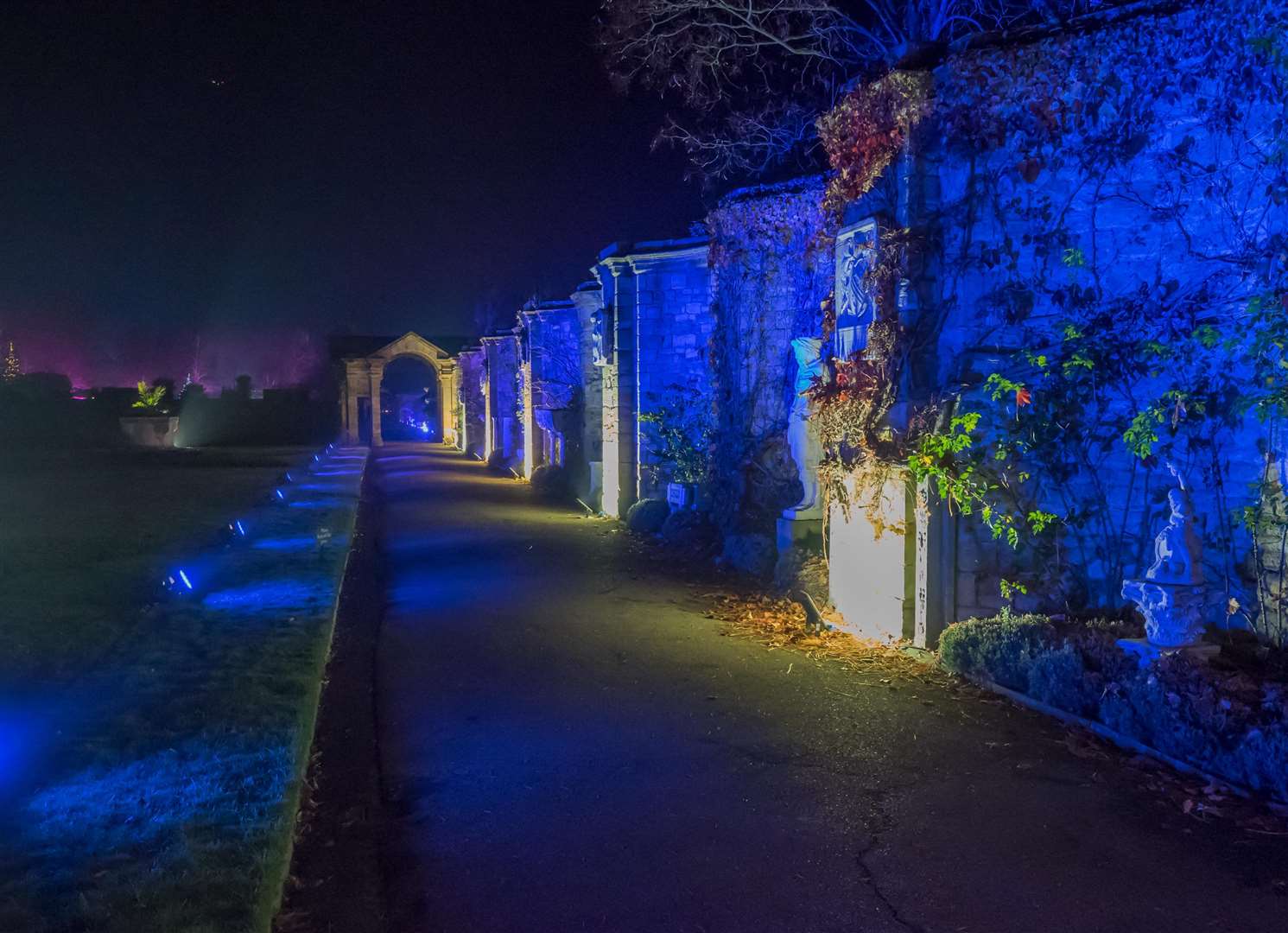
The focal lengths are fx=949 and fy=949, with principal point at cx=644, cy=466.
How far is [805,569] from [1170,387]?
4612 mm

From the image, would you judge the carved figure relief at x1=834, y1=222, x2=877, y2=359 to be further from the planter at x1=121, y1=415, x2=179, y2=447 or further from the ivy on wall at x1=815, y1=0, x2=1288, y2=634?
the planter at x1=121, y1=415, x2=179, y2=447

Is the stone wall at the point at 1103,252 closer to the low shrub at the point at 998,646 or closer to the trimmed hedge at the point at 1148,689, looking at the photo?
the low shrub at the point at 998,646

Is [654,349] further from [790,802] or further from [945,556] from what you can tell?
[790,802]

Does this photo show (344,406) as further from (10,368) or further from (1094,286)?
(1094,286)

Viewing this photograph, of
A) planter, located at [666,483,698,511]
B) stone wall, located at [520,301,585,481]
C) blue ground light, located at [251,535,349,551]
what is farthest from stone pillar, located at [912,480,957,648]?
stone wall, located at [520,301,585,481]

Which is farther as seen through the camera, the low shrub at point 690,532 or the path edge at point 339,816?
the low shrub at point 690,532

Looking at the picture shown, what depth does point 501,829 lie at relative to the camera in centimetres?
458

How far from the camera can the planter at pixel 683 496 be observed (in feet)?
51.8

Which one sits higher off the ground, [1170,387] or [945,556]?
[1170,387]

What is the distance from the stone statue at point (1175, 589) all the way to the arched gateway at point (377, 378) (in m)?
49.0

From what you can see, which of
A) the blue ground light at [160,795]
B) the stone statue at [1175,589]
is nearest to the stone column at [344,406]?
the blue ground light at [160,795]

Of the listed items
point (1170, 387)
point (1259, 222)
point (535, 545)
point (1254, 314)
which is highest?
point (1259, 222)

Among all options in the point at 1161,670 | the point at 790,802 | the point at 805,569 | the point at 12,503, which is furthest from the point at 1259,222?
the point at 12,503

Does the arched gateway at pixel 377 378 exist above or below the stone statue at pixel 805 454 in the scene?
above
